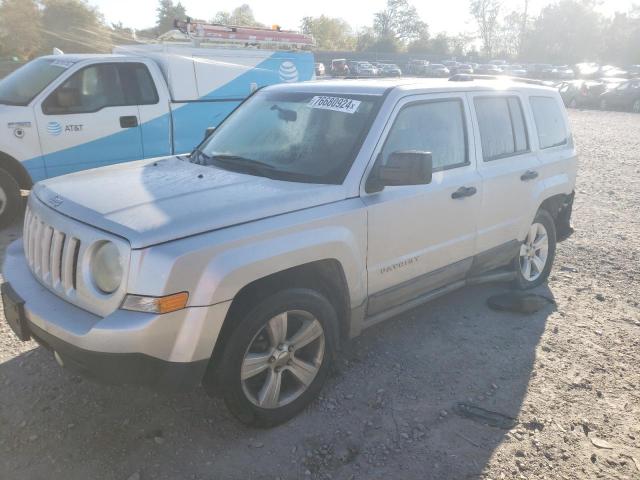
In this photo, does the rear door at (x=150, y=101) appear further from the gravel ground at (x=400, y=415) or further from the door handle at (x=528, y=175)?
the door handle at (x=528, y=175)

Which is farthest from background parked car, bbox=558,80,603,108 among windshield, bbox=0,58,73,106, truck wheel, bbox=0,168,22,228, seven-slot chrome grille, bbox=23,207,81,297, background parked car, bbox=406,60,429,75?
seven-slot chrome grille, bbox=23,207,81,297

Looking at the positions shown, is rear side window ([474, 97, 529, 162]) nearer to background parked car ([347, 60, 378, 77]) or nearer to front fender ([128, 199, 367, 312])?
front fender ([128, 199, 367, 312])

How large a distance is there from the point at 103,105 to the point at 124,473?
512 cm

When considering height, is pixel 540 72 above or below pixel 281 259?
below

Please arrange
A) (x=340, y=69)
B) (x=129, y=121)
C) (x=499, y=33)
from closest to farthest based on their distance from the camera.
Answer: (x=129, y=121), (x=340, y=69), (x=499, y=33)

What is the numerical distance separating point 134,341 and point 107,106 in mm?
5072

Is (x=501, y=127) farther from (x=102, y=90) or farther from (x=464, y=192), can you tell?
(x=102, y=90)

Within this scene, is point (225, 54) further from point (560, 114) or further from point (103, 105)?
point (560, 114)

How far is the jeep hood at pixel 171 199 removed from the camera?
8.56 ft

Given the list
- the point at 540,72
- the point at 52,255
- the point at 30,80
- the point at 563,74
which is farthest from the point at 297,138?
the point at 540,72

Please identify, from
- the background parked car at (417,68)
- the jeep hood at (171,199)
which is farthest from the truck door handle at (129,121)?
the background parked car at (417,68)

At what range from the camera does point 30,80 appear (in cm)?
657

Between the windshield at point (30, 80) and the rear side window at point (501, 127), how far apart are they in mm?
4908

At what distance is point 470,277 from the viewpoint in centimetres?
438
